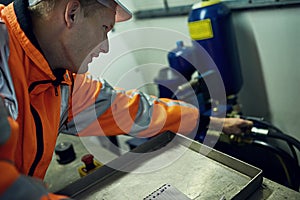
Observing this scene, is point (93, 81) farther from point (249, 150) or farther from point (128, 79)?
point (128, 79)

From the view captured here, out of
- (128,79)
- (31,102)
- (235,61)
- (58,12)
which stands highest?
(58,12)

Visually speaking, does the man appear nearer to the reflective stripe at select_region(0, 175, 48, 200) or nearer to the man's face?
the man's face

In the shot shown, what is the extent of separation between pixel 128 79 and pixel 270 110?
2.66 feet

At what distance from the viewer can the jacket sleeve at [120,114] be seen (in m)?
0.91

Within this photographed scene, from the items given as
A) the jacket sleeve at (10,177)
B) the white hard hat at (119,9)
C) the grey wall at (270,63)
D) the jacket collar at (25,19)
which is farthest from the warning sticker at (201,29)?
the jacket sleeve at (10,177)

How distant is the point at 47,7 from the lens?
639mm

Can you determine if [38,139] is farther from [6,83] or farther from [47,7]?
[47,7]

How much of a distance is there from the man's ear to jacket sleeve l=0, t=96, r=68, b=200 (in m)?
0.36

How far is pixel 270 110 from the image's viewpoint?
4.33 feet

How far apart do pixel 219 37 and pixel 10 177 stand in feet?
3.38

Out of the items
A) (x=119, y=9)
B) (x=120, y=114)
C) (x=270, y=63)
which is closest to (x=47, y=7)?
(x=119, y=9)

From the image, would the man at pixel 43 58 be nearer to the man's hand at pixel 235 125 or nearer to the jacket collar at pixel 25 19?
the jacket collar at pixel 25 19

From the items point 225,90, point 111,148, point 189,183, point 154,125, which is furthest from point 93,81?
point 111,148

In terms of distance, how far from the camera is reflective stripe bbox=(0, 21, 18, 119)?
54 cm
